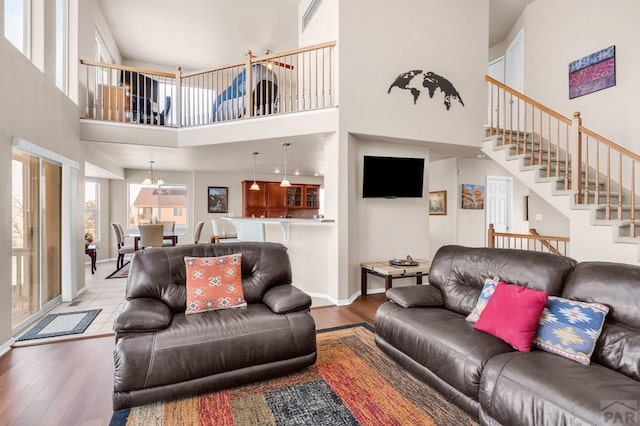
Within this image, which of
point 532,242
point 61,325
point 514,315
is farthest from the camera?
point 532,242

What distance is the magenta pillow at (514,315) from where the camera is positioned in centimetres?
190

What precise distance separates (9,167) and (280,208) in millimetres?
6282

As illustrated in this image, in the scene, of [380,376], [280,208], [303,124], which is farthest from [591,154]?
[280,208]

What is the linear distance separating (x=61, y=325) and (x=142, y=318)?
7.38 ft

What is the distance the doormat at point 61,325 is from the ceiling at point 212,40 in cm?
277

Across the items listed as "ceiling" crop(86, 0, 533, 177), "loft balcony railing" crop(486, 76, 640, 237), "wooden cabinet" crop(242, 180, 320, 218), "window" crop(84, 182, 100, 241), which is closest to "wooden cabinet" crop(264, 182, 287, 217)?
"wooden cabinet" crop(242, 180, 320, 218)

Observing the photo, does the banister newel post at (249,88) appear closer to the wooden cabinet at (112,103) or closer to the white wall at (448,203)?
the wooden cabinet at (112,103)

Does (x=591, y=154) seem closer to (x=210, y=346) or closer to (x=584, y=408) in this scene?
(x=584, y=408)

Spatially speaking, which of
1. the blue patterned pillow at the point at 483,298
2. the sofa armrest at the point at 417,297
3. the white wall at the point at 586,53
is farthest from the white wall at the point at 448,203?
the blue patterned pillow at the point at 483,298

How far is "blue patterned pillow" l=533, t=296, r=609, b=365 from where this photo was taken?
1732 millimetres

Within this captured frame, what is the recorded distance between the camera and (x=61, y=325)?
3.44 meters

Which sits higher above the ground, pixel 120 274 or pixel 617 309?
pixel 617 309

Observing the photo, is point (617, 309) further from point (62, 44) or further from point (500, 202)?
point (62, 44)

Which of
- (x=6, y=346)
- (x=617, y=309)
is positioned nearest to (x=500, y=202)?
(x=617, y=309)
